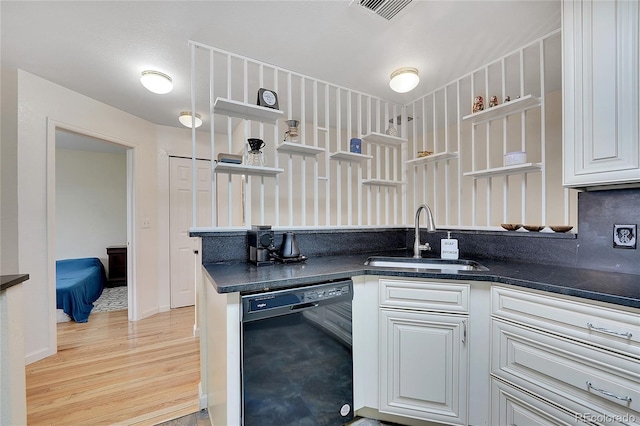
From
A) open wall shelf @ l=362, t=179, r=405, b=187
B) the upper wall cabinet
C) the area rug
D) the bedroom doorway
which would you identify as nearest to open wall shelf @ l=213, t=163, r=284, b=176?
open wall shelf @ l=362, t=179, r=405, b=187

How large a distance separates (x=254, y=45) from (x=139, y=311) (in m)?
3.23

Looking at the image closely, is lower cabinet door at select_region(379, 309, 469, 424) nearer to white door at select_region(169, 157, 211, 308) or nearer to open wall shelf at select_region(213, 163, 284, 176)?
open wall shelf at select_region(213, 163, 284, 176)

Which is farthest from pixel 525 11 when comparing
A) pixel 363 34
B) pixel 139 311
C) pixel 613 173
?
pixel 139 311

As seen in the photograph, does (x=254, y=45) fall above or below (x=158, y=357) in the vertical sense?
above

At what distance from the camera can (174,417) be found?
1.63 meters

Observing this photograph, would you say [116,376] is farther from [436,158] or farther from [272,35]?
[436,158]

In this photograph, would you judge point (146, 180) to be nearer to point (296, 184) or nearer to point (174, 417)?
point (296, 184)

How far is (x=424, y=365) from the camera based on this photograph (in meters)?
1.45

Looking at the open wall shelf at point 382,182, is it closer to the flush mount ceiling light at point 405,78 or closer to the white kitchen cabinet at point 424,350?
the flush mount ceiling light at point 405,78

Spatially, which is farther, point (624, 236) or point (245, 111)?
point (245, 111)

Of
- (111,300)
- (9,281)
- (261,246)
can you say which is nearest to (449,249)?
(261,246)

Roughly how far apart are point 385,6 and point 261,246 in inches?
64.0

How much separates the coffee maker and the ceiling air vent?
1.48 meters

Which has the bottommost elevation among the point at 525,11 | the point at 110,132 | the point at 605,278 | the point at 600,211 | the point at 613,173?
the point at 605,278
